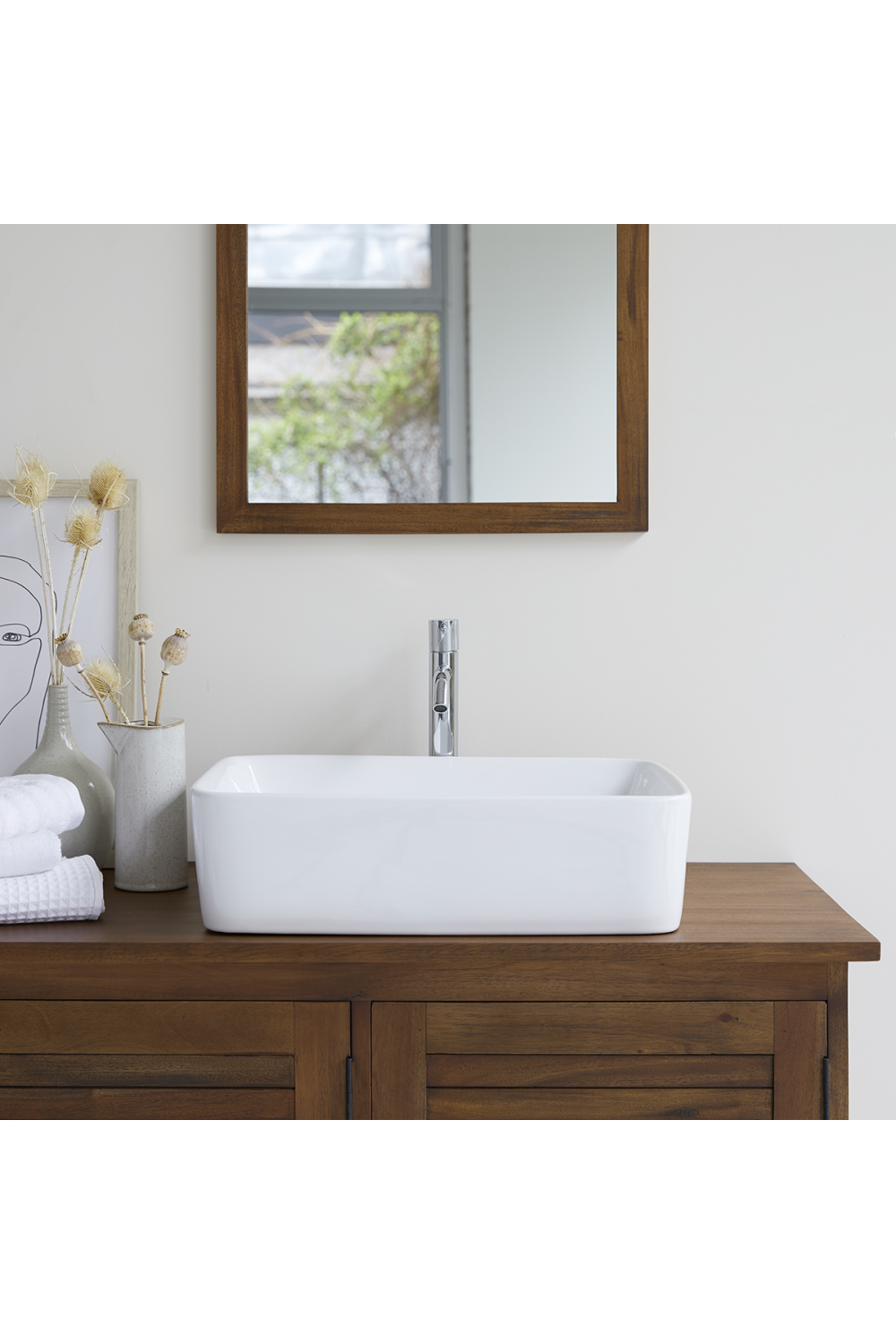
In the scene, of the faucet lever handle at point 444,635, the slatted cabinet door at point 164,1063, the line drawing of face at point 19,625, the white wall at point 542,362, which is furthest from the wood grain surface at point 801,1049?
the line drawing of face at point 19,625

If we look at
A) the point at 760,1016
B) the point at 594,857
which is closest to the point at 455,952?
the point at 594,857

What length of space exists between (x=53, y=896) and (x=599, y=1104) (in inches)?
26.5

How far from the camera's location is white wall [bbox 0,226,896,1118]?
145cm

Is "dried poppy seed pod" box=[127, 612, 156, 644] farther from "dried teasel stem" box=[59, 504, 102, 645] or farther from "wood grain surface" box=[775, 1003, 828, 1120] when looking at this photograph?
"wood grain surface" box=[775, 1003, 828, 1120]

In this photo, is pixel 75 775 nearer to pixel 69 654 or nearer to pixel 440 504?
pixel 69 654

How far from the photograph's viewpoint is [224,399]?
144 cm

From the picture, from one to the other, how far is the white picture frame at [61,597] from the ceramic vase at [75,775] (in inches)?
4.4

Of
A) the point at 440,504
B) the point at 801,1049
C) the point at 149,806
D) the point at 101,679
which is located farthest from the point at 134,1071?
the point at 440,504

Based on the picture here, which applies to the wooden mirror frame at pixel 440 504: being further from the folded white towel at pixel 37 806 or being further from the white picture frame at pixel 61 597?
the folded white towel at pixel 37 806

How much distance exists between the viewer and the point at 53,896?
114 centimetres

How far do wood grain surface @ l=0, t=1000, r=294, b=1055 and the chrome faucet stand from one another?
1.60 feet

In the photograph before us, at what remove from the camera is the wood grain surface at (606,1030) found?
1072mm

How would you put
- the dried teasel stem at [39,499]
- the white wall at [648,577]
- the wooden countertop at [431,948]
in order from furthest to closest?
the white wall at [648,577], the dried teasel stem at [39,499], the wooden countertop at [431,948]
